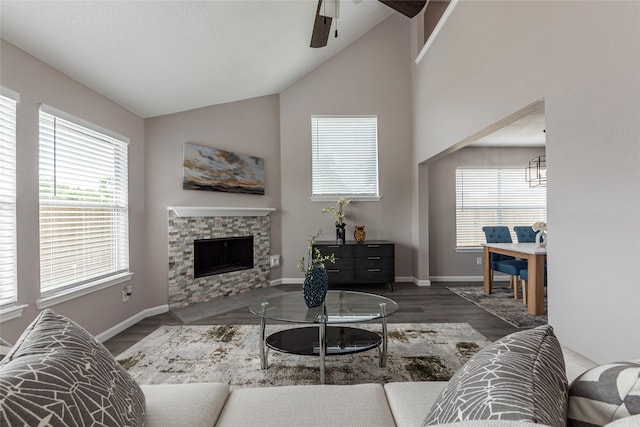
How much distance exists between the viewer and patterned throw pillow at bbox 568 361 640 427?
68cm

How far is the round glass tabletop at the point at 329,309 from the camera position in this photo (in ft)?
7.87

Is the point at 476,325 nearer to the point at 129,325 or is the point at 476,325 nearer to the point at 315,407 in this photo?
the point at 315,407

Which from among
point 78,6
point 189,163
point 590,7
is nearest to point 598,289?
point 590,7

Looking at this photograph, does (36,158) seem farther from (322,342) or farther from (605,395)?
(605,395)

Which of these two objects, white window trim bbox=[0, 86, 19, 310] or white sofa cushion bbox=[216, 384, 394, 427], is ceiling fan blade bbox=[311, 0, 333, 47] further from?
white sofa cushion bbox=[216, 384, 394, 427]

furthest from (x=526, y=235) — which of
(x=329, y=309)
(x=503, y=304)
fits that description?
(x=329, y=309)

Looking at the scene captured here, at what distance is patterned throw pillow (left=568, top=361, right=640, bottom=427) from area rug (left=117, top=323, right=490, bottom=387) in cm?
174

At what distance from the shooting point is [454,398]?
825 millimetres

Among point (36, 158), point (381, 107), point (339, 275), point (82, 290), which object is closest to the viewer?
point (36, 158)

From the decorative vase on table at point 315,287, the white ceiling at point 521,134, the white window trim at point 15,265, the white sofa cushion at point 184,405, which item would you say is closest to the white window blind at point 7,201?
the white window trim at point 15,265

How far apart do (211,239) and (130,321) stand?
1393 millimetres

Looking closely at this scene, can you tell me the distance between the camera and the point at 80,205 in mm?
3061

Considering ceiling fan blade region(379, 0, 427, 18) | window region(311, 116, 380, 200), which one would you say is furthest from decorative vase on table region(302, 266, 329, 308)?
window region(311, 116, 380, 200)

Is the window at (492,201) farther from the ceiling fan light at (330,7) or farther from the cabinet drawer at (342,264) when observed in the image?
the ceiling fan light at (330,7)
